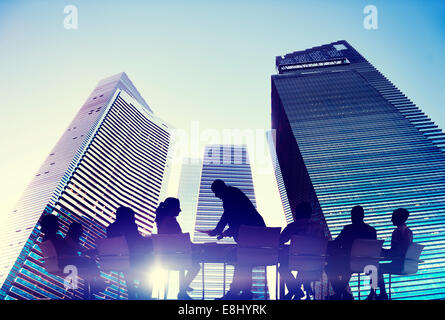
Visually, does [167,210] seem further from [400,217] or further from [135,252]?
[400,217]

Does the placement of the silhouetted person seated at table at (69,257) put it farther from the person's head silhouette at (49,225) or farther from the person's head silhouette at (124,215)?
the person's head silhouette at (124,215)

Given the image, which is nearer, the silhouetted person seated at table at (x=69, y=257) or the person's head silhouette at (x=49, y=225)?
the silhouetted person seated at table at (x=69, y=257)

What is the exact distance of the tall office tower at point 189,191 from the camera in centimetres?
9875

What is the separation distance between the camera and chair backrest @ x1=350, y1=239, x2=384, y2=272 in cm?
438

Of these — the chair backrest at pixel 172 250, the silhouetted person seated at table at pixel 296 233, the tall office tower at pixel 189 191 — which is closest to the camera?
the chair backrest at pixel 172 250

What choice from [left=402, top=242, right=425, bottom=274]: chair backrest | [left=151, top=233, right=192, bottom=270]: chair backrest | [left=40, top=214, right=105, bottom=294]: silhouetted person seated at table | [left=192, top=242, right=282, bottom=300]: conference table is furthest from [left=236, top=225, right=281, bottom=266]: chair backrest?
[left=40, top=214, right=105, bottom=294]: silhouetted person seated at table

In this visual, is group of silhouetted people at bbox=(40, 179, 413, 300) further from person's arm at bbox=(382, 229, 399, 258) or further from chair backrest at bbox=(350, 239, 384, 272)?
chair backrest at bbox=(350, 239, 384, 272)

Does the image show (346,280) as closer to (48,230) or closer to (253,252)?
(253,252)

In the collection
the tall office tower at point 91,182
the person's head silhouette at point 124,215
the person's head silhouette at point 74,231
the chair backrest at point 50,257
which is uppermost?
the tall office tower at point 91,182

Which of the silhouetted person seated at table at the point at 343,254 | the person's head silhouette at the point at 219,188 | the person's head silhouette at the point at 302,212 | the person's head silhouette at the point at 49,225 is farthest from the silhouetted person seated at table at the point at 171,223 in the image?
the silhouetted person seated at table at the point at 343,254

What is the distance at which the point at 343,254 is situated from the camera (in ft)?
15.3

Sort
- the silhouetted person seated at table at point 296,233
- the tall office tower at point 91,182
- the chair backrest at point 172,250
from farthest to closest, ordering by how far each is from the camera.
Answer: the tall office tower at point 91,182 → the silhouetted person seated at table at point 296,233 → the chair backrest at point 172,250
